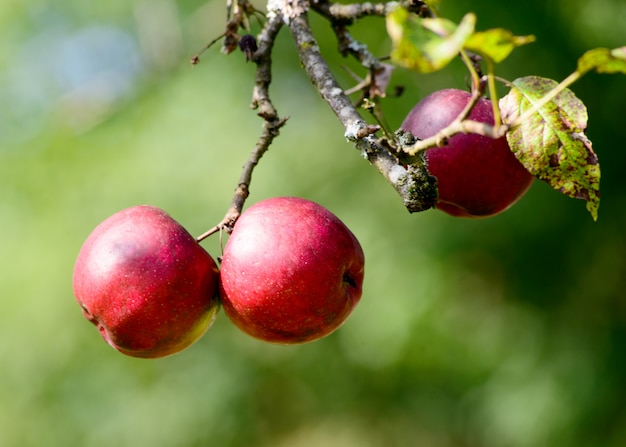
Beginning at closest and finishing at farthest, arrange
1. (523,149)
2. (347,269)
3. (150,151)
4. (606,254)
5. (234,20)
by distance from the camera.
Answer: (523,149) → (347,269) → (234,20) → (606,254) → (150,151)

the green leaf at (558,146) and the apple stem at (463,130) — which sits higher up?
the apple stem at (463,130)

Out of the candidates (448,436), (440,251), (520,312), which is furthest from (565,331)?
(448,436)

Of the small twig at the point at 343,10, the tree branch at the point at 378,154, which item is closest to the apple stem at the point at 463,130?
the tree branch at the point at 378,154

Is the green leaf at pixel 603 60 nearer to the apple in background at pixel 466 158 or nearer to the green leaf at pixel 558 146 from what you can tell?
the green leaf at pixel 558 146

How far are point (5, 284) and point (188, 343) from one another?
272 cm

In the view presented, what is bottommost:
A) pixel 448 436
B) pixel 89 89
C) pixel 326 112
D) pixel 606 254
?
pixel 448 436

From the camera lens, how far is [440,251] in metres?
3.20

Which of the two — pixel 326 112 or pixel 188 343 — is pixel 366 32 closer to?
pixel 326 112

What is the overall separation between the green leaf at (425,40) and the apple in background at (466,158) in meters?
0.51

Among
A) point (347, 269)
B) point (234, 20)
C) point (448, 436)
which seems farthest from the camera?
point (448, 436)

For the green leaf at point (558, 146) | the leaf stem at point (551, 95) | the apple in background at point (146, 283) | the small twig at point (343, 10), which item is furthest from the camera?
the small twig at point (343, 10)

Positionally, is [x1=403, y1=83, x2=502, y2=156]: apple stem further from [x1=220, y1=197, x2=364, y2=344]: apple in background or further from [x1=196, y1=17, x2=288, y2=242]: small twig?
[x1=196, y1=17, x2=288, y2=242]: small twig

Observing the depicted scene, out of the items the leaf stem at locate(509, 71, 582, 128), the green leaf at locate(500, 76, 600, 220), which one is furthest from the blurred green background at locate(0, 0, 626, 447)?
the leaf stem at locate(509, 71, 582, 128)

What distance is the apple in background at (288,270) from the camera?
1158 millimetres
